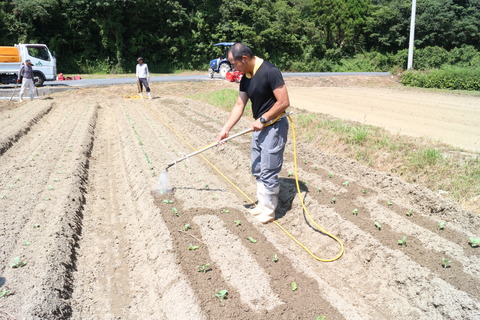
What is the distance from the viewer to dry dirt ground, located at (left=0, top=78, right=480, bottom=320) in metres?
3.25

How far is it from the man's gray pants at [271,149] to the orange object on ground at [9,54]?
18.2 meters

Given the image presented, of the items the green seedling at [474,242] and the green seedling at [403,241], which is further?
the green seedling at [403,241]

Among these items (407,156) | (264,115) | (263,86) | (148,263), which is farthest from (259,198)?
(407,156)

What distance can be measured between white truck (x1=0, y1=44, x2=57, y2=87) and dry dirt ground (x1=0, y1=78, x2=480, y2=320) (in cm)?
1343

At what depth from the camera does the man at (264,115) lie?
4.20 metres

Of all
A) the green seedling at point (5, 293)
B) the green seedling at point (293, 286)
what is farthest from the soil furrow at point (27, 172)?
the green seedling at point (293, 286)

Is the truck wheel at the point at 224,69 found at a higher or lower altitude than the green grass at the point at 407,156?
higher

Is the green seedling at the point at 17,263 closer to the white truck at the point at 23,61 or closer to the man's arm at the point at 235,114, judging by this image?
the man's arm at the point at 235,114

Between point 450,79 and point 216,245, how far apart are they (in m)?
23.3

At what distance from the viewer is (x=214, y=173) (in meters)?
6.88

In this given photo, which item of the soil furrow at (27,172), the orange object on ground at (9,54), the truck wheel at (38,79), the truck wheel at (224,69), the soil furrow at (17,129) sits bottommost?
the soil furrow at (27,172)

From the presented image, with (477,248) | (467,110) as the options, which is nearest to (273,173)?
(477,248)

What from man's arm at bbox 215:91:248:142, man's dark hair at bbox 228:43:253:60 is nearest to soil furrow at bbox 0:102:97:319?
man's arm at bbox 215:91:248:142

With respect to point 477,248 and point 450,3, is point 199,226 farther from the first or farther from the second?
point 450,3
